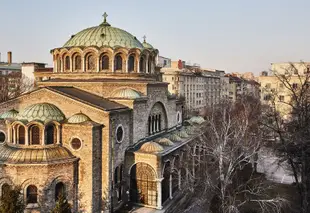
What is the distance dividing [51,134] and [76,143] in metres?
1.58

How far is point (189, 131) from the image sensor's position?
27344 millimetres

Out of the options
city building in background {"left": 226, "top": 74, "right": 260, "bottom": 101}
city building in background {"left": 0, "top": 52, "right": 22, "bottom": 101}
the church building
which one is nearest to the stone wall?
the church building

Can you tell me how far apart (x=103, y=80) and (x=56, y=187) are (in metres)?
8.35

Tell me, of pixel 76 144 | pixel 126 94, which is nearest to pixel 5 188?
pixel 76 144

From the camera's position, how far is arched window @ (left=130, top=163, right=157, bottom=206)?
62.6 ft

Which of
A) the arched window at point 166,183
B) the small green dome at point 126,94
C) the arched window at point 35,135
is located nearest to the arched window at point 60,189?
the arched window at point 35,135

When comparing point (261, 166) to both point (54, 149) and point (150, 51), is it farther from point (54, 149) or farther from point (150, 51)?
point (54, 149)

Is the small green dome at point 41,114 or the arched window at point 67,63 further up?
the arched window at point 67,63

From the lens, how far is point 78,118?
1745cm

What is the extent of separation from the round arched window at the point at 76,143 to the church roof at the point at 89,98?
2.23m

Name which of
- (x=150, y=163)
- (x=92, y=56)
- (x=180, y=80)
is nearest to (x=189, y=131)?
(x=150, y=163)

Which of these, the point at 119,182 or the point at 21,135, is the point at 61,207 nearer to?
the point at 119,182

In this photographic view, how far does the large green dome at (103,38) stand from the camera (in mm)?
24125

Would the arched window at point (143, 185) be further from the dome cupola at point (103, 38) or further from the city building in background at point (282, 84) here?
the dome cupola at point (103, 38)
